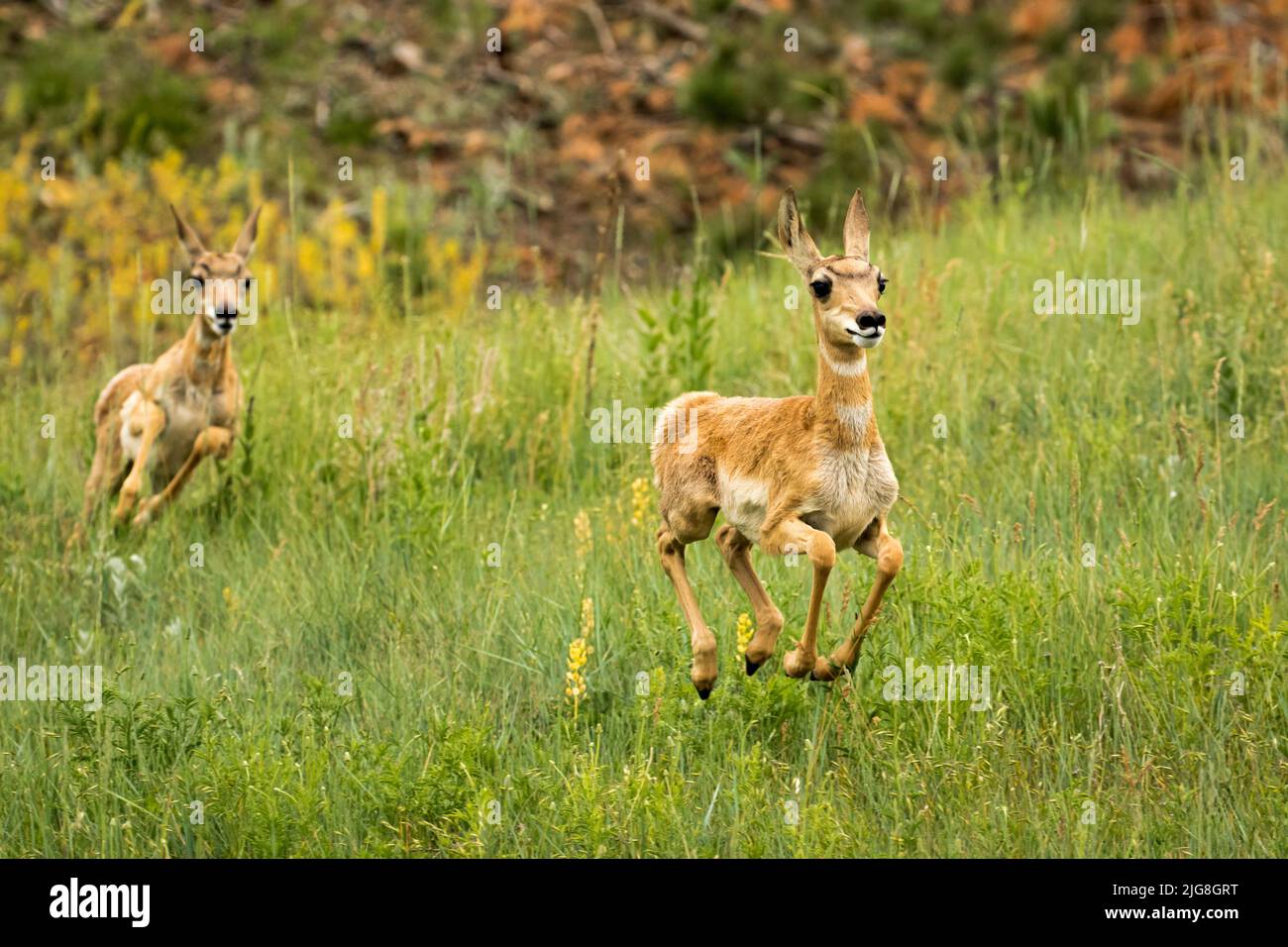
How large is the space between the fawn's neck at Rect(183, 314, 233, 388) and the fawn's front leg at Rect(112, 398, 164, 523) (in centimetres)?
25

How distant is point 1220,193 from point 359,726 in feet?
23.3

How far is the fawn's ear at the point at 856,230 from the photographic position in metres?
3.85

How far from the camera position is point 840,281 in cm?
375

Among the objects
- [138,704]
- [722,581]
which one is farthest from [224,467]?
[722,581]

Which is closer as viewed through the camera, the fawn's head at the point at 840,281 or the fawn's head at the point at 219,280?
the fawn's head at the point at 840,281

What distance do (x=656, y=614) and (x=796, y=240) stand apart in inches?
101

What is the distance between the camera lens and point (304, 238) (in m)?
13.0

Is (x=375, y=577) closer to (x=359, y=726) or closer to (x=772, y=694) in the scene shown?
(x=359, y=726)

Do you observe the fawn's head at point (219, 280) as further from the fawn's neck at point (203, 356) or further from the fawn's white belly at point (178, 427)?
the fawn's white belly at point (178, 427)

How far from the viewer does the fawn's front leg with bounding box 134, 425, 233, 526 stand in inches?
302
